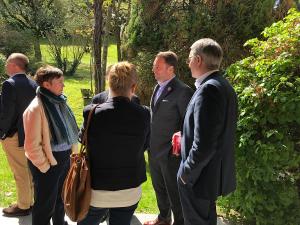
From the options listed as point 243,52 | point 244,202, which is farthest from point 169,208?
point 243,52

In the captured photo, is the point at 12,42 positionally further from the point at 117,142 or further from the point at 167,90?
the point at 117,142

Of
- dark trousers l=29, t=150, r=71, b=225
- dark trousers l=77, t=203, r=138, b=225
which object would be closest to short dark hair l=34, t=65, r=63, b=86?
dark trousers l=29, t=150, r=71, b=225

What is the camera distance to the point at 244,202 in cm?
471

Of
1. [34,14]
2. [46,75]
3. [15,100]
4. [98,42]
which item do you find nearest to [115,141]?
[46,75]

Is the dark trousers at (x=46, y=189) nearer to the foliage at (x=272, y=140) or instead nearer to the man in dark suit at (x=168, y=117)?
the man in dark suit at (x=168, y=117)

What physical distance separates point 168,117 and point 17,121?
1.72 m

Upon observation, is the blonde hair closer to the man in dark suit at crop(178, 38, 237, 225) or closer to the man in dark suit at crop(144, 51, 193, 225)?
the man in dark suit at crop(178, 38, 237, 225)

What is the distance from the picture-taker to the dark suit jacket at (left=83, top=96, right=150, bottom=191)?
322 cm

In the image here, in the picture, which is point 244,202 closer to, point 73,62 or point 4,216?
point 4,216

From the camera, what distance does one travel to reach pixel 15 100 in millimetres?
4746

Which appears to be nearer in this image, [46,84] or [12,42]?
[46,84]

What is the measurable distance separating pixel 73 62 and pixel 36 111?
1904 centimetres

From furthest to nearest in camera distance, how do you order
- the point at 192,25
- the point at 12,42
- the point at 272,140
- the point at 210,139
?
the point at 12,42 → the point at 192,25 → the point at 272,140 → the point at 210,139

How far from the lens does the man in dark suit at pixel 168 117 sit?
4648 millimetres
